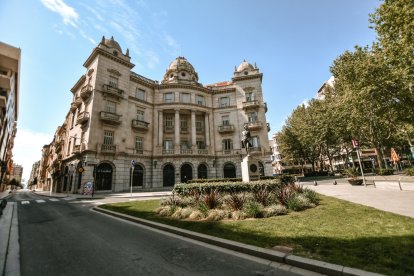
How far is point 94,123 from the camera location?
2697 centimetres

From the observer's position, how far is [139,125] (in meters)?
31.4

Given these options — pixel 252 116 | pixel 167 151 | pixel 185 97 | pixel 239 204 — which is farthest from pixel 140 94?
pixel 239 204

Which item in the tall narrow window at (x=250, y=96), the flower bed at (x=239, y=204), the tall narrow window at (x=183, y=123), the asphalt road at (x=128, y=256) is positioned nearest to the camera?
the asphalt road at (x=128, y=256)

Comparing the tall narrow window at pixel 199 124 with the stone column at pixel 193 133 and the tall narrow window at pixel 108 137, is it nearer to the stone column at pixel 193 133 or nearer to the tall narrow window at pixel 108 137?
the stone column at pixel 193 133

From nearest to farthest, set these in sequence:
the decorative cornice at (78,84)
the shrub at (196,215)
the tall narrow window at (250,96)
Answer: the shrub at (196,215) → the decorative cornice at (78,84) → the tall narrow window at (250,96)

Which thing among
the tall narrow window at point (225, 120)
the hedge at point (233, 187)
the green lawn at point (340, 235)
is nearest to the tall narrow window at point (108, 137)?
the tall narrow window at point (225, 120)

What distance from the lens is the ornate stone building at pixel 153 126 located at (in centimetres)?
2769

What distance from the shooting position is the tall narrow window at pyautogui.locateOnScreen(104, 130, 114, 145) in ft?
92.5

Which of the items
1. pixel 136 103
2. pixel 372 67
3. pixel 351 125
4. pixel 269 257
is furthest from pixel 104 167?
pixel 351 125

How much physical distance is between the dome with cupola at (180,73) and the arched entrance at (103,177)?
66.2ft

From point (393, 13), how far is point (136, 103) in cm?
3197

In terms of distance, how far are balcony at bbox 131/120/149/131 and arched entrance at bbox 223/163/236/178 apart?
15.2m

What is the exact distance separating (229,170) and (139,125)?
17017mm

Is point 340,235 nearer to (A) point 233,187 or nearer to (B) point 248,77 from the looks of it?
(A) point 233,187
